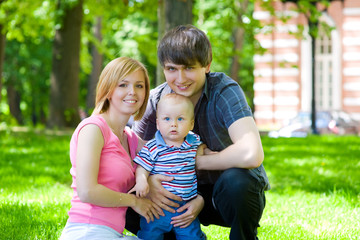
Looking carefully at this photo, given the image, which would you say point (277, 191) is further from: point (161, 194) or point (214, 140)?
point (161, 194)

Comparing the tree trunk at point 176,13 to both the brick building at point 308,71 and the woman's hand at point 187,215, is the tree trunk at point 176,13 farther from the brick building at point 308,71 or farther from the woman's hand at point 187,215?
the brick building at point 308,71

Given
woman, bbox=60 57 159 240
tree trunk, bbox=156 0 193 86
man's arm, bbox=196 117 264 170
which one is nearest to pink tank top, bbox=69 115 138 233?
woman, bbox=60 57 159 240

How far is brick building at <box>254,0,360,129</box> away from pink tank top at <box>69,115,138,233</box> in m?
21.7

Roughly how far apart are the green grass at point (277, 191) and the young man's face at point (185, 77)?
1.33m

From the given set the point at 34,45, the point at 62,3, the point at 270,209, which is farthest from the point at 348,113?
the point at 270,209

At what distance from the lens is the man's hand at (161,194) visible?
10.9 feet

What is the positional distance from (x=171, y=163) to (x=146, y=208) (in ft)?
1.09

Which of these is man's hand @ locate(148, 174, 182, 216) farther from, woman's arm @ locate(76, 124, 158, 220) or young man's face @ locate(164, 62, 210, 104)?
young man's face @ locate(164, 62, 210, 104)

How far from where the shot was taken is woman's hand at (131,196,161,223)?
3.30 m

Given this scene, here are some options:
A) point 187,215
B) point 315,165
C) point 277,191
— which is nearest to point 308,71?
point 315,165

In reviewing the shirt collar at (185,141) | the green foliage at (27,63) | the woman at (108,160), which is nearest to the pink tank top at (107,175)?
the woman at (108,160)

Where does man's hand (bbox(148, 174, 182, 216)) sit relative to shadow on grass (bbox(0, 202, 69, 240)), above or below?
above

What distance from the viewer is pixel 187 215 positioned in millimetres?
3359

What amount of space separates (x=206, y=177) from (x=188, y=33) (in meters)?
1.02
